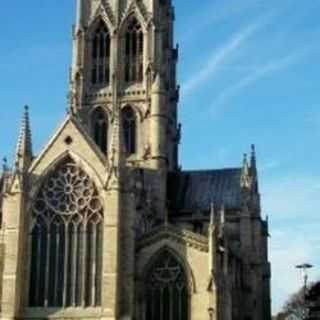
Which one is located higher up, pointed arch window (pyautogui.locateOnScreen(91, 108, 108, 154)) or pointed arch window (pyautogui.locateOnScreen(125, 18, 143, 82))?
pointed arch window (pyautogui.locateOnScreen(125, 18, 143, 82))

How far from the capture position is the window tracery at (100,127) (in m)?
81.0

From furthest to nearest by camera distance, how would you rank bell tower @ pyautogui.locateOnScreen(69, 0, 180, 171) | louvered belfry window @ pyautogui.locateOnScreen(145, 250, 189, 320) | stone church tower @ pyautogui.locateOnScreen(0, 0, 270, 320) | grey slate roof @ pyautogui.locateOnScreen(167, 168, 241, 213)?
1. bell tower @ pyautogui.locateOnScreen(69, 0, 180, 171)
2. grey slate roof @ pyautogui.locateOnScreen(167, 168, 241, 213)
3. louvered belfry window @ pyautogui.locateOnScreen(145, 250, 189, 320)
4. stone church tower @ pyautogui.locateOnScreen(0, 0, 270, 320)

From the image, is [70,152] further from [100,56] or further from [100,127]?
[100,56]

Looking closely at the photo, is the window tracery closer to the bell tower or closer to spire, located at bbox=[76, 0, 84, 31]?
the bell tower

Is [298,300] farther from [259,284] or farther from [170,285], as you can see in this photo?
[170,285]

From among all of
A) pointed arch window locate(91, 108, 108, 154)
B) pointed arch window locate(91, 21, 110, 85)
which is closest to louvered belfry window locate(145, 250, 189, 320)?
pointed arch window locate(91, 108, 108, 154)

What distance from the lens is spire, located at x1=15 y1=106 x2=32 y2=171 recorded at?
6525 centimetres

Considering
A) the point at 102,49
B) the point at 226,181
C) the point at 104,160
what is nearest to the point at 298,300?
the point at 226,181

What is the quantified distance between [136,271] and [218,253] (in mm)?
6080

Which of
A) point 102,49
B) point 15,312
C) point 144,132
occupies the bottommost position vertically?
point 15,312

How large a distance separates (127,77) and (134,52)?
2.66 m

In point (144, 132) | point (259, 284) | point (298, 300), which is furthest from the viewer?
point (298, 300)

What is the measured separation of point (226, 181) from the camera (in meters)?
80.5

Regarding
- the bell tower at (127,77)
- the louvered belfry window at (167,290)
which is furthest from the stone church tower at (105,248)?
the bell tower at (127,77)
